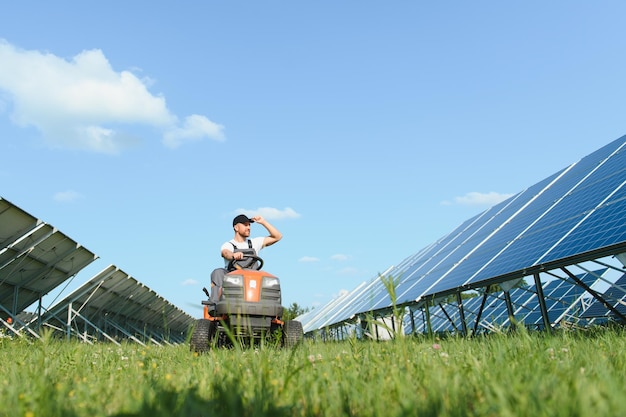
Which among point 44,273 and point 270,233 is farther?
point 44,273

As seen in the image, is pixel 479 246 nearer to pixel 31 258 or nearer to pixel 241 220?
pixel 241 220

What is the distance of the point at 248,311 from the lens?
5719 mm

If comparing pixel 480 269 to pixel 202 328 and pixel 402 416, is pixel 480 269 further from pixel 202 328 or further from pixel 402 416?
pixel 402 416

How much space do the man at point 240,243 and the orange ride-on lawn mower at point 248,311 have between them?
5.4 inches

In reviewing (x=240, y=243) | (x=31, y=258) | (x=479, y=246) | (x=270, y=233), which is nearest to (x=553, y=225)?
(x=479, y=246)

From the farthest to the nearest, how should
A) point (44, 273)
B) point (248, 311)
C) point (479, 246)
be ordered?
1. point (44, 273)
2. point (479, 246)
3. point (248, 311)

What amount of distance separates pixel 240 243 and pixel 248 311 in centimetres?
127

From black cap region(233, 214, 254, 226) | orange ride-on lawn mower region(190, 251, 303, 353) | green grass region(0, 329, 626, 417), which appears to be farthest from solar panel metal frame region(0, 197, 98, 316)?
green grass region(0, 329, 626, 417)

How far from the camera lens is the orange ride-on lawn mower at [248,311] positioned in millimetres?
5719

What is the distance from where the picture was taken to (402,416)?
1607 millimetres

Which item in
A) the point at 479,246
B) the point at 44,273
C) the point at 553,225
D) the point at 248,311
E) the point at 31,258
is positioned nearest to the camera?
the point at 248,311

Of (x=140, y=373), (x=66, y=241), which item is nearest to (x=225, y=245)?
(x=140, y=373)

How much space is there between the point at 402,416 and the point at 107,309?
76.3 ft

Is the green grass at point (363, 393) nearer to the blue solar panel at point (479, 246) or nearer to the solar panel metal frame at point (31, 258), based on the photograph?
the blue solar panel at point (479, 246)
